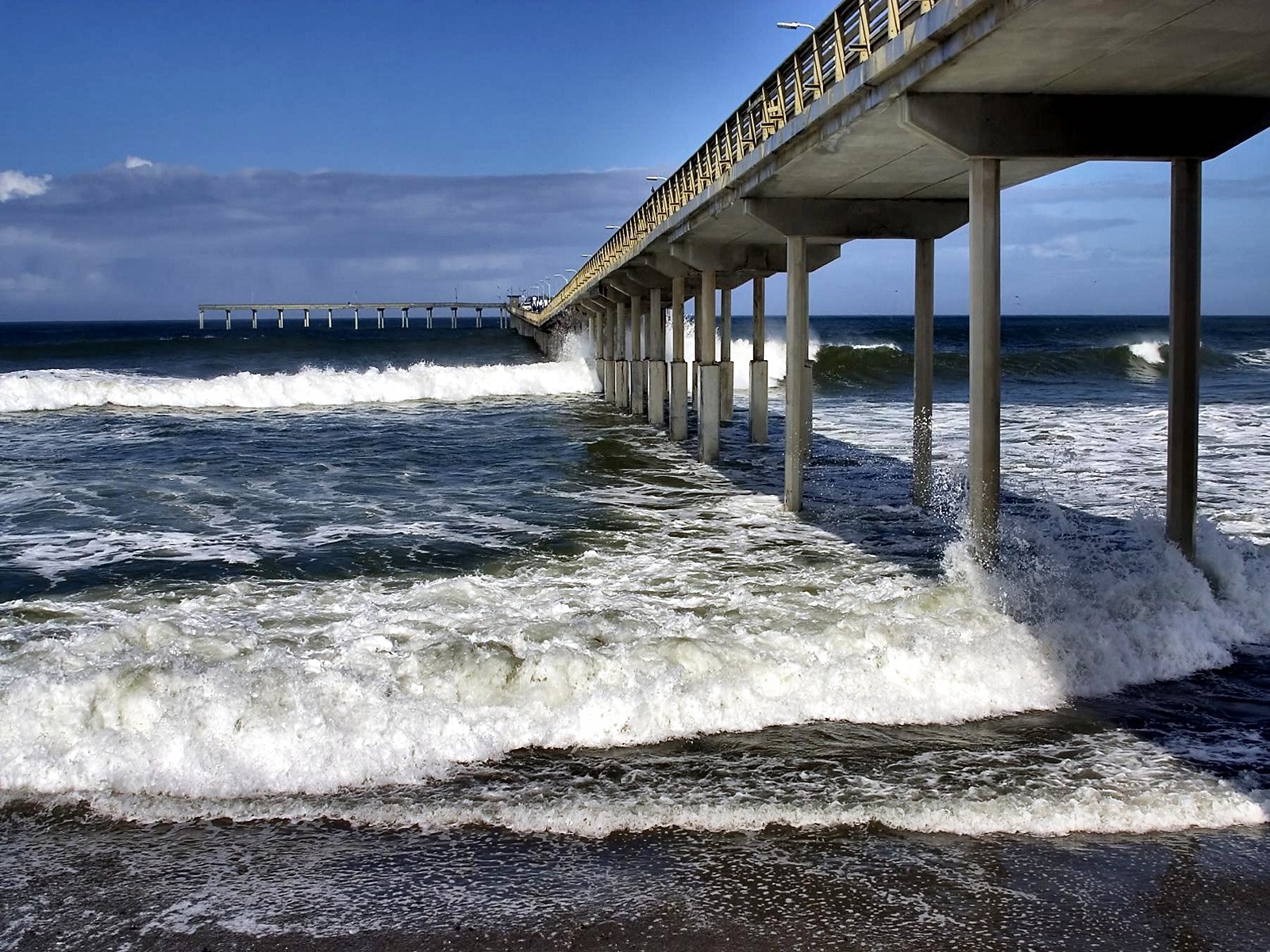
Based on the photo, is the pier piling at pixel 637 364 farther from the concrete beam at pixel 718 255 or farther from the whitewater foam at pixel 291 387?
the whitewater foam at pixel 291 387

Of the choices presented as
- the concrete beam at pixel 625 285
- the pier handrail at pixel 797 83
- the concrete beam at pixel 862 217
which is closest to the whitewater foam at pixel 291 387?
the concrete beam at pixel 625 285

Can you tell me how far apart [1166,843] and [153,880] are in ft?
15.8

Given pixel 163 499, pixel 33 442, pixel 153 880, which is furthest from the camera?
pixel 33 442

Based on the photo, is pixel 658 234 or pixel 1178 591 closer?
pixel 1178 591

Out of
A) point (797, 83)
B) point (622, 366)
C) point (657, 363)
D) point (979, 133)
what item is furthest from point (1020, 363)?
point (979, 133)

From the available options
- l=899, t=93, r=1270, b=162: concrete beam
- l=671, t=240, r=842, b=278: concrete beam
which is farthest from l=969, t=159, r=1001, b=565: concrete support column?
l=671, t=240, r=842, b=278: concrete beam

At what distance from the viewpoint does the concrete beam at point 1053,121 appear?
33.1ft

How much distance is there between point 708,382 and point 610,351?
2174cm

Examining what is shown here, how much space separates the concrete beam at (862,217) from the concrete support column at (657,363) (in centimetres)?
1342

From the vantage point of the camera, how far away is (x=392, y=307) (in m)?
127

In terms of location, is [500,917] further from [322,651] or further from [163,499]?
[163,499]

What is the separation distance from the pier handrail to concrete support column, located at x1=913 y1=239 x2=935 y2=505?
9.75ft

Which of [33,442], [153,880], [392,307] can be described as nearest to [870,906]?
[153,880]

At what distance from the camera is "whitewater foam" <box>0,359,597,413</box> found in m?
41.8
